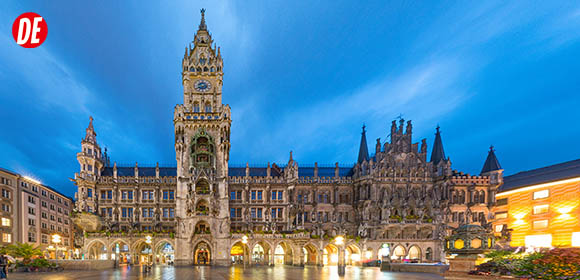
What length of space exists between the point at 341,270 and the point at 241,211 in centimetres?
3481

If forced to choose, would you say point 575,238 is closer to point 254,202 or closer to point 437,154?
point 437,154

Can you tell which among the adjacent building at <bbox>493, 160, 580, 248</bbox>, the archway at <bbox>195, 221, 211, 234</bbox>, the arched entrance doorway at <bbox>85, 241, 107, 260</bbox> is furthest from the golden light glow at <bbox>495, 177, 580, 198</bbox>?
the arched entrance doorway at <bbox>85, 241, 107, 260</bbox>

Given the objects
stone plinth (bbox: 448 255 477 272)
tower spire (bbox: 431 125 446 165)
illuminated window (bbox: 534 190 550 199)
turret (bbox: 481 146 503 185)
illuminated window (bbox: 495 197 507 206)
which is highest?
tower spire (bbox: 431 125 446 165)

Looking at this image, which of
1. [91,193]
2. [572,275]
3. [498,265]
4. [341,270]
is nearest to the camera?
[572,275]

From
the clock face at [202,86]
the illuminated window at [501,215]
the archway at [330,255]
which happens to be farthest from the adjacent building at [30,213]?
the illuminated window at [501,215]

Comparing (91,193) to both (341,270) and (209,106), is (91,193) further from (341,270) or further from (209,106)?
(341,270)

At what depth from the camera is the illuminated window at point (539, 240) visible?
167 ft

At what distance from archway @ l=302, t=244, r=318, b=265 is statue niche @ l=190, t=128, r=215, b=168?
24.7m

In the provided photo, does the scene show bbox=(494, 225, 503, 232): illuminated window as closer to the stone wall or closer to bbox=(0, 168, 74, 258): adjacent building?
the stone wall

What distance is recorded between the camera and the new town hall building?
5991 centimetres

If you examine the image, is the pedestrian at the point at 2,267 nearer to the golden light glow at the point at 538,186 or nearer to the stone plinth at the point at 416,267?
the stone plinth at the point at 416,267

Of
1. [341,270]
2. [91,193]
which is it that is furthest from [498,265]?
[91,193]

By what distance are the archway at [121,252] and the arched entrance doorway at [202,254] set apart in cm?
1165

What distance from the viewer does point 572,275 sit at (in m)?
12.2
